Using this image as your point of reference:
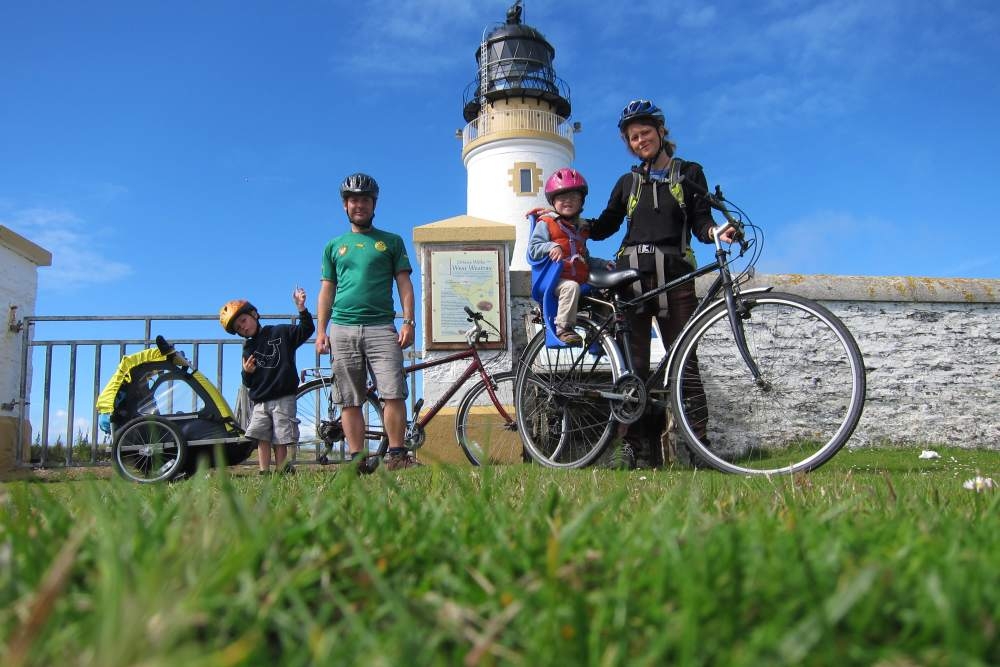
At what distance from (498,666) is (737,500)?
1310mm

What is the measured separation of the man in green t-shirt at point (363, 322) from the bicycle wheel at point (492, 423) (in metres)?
1.11

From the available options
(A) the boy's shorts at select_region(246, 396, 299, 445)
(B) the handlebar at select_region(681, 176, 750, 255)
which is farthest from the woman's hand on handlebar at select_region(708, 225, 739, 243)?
(A) the boy's shorts at select_region(246, 396, 299, 445)

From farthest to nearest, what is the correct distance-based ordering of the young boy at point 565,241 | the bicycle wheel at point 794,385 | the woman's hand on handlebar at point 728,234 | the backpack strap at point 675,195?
1. the backpack strap at point 675,195
2. the young boy at point 565,241
3. the woman's hand on handlebar at point 728,234
4. the bicycle wheel at point 794,385

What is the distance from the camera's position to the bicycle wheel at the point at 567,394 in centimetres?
456

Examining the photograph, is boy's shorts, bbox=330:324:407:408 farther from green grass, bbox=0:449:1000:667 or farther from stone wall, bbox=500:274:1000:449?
green grass, bbox=0:449:1000:667

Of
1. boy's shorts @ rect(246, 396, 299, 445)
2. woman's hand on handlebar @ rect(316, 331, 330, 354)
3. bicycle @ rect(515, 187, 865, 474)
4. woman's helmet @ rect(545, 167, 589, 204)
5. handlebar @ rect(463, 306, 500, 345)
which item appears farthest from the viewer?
handlebar @ rect(463, 306, 500, 345)

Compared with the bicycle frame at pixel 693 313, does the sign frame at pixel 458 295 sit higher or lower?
higher

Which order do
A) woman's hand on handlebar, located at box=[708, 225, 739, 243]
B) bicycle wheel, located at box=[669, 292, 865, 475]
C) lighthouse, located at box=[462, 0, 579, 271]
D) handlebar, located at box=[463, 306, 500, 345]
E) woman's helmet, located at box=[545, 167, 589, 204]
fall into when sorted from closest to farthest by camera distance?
1. bicycle wheel, located at box=[669, 292, 865, 475]
2. woman's hand on handlebar, located at box=[708, 225, 739, 243]
3. woman's helmet, located at box=[545, 167, 589, 204]
4. handlebar, located at box=[463, 306, 500, 345]
5. lighthouse, located at box=[462, 0, 579, 271]

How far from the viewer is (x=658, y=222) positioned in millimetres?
4879

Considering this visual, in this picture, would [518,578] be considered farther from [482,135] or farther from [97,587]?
[482,135]

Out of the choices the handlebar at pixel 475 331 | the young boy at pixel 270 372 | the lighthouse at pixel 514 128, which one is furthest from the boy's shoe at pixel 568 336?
the lighthouse at pixel 514 128

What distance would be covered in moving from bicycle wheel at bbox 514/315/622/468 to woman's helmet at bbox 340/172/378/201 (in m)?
1.67

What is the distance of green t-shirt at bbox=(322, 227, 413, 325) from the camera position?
17.3 feet

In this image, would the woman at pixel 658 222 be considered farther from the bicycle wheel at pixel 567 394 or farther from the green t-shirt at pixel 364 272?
the green t-shirt at pixel 364 272
